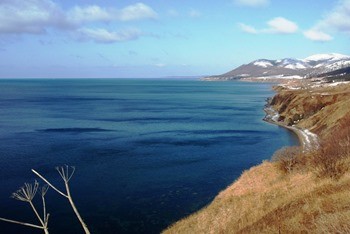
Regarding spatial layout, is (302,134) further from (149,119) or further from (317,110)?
(149,119)

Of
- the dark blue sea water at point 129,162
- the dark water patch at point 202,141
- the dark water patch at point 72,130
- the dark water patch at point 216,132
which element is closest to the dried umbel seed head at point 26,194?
the dark blue sea water at point 129,162

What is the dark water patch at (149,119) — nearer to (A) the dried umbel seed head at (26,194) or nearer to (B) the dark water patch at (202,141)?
(B) the dark water patch at (202,141)

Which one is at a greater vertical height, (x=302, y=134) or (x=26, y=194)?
(x=26, y=194)

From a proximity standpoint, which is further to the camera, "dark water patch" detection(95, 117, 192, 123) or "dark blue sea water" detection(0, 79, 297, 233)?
"dark water patch" detection(95, 117, 192, 123)

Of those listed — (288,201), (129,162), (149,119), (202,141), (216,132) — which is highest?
(288,201)

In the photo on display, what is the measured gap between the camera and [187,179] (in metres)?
53.1

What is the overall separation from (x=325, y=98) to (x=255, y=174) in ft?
220

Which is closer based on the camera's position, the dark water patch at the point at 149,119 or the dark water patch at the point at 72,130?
the dark water patch at the point at 72,130

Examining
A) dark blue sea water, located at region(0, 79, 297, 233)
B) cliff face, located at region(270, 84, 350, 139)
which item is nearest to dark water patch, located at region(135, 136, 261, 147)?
dark blue sea water, located at region(0, 79, 297, 233)

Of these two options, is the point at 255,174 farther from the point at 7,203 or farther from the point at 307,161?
the point at 7,203

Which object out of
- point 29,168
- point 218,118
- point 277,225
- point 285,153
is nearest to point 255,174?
point 285,153

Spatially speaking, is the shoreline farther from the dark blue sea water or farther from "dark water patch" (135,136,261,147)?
"dark water patch" (135,136,261,147)

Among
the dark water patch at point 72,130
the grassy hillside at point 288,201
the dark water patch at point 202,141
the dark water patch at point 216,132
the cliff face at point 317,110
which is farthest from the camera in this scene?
the dark water patch at point 72,130

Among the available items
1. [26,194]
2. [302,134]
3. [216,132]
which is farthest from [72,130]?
[26,194]
